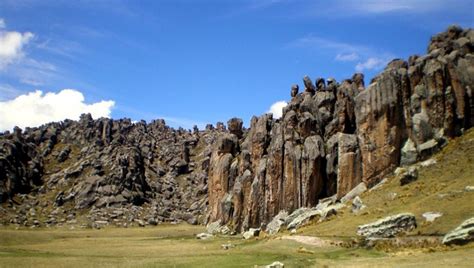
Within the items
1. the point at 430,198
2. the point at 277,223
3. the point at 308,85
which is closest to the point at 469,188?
the point at 430,198

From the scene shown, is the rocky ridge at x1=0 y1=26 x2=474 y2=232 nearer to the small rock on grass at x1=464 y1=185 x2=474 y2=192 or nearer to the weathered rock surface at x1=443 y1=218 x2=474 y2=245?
the small rock on grass at x1=464 y1=185 x2=474 y2=192

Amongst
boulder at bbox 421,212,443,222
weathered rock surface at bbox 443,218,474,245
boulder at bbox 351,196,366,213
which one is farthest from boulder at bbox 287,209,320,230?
weathered rock surface at bbox 443,218,474,245

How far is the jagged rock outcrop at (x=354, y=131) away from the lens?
96.0 metres

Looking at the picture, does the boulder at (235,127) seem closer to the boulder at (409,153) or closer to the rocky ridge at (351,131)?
the rocky ridge at (351,131)

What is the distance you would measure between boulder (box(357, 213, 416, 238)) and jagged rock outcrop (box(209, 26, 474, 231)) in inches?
1283

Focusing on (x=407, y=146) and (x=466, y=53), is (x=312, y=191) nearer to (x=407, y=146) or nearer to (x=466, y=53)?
(x=407, y=146)

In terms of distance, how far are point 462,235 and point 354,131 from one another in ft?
211

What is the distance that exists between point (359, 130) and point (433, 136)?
15035mm

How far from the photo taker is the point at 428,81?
98.4 m

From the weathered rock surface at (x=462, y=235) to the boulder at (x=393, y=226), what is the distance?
1059cm

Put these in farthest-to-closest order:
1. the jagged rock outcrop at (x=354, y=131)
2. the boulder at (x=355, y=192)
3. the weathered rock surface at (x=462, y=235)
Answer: the jagged rock outcrop at (x=354, y=131) → the boulder at (x=355, y=192) → the weathered rock surface at (x=462, y=235)

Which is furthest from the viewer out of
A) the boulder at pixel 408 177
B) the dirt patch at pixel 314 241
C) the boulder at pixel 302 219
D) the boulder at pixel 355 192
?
the boulder at pixel 355 192

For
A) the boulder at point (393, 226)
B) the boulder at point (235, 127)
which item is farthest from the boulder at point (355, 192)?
the boulder at point (235, 127)

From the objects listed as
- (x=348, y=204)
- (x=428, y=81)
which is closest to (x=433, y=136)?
(x=428, y=81)
